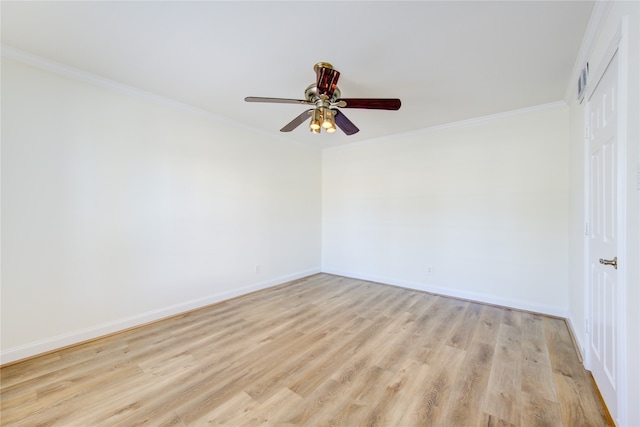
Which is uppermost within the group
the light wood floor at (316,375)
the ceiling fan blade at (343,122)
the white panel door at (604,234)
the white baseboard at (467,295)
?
the ceiling fan blade at (343,122)

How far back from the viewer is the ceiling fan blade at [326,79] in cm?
187

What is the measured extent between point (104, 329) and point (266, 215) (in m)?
2.41

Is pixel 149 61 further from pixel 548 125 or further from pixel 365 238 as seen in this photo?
pixel 548 125

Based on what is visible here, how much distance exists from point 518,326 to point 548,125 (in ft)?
7.96

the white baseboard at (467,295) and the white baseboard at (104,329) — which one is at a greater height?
the white baseboard at (467,295)

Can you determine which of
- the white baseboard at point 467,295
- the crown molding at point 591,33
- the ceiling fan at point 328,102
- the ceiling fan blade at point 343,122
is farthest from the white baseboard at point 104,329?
the crown molding at point 591,33

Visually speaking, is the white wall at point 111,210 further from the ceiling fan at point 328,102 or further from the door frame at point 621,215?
the door frame at point 621,215

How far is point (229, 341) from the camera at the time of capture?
2.54 m

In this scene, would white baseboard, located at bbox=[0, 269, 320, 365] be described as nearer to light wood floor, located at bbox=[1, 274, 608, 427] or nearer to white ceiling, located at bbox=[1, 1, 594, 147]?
light wood floor, located at bbox=[1, 274, 608, 427]

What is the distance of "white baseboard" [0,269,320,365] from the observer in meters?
2.17

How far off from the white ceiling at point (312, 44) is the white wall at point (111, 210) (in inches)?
17.0

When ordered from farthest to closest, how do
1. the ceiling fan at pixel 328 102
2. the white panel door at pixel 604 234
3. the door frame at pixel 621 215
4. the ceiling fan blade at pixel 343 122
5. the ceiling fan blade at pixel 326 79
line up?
1. the ceiling fan blade at pixel 343 122
2. the ceiling fan at pixel 328 102
3. the ceiling fan blade at pixel 326 79
4. the white panel door at pixel 604 234
5. the door frame at pixel 621 215

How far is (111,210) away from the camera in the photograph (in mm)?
2664

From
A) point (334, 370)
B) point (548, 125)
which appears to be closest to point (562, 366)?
point (334, 370)
